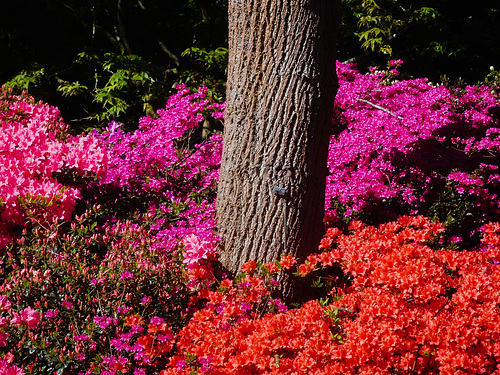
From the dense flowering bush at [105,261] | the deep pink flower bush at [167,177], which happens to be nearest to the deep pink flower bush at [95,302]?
the dense flowering bush at [105,261]

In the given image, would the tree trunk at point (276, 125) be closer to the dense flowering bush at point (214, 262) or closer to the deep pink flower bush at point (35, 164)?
the dense flowering bush at point (214, 262)

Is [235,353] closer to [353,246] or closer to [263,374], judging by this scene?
[263,374]

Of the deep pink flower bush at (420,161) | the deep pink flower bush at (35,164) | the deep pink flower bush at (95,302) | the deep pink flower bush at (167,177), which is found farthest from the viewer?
the deep pink flower bush at (420,161)

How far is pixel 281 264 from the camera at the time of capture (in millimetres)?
2611

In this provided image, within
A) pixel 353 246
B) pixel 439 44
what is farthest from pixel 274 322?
pixel 439 44

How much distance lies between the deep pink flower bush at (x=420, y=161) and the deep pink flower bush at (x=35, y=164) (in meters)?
1.89

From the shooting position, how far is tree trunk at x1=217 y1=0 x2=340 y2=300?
259cm

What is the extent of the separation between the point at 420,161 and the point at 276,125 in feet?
5.55

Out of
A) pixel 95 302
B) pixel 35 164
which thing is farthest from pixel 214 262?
pixel 35 164

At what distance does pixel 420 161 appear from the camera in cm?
371

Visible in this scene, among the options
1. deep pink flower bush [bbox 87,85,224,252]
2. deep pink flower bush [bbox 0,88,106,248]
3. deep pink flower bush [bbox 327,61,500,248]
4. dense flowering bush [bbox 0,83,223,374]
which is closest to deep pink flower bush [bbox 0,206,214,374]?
dense flowering bush [bbox 0,83,223,374]

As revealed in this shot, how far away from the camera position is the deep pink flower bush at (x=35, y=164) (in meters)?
2.74

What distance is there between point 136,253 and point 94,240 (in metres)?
0.30

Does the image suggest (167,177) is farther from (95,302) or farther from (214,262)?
(95,302)
